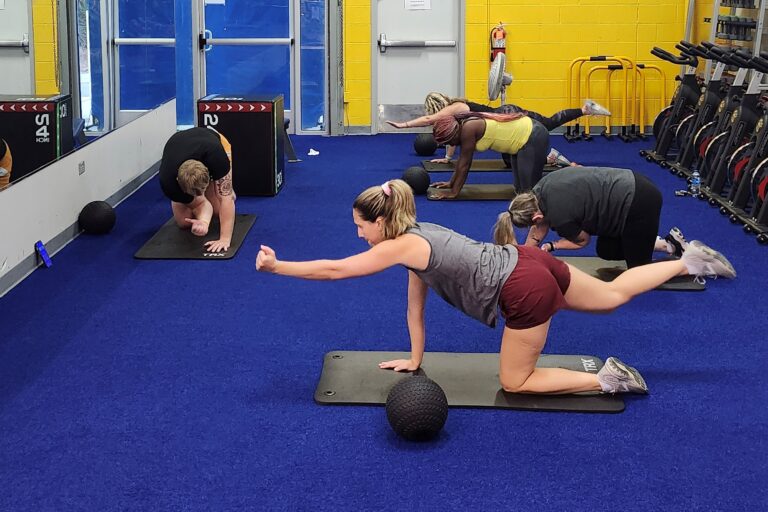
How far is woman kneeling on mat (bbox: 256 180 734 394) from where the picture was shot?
382 cm

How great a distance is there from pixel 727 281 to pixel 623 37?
19.2ft

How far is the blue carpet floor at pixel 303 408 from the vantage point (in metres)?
3.41

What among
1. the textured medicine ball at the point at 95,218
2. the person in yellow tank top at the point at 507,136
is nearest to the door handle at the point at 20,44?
the textured medicine ball at the point at 95,218

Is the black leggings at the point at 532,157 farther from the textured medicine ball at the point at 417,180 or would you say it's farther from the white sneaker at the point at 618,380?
the white sneaker at the point at 618,380

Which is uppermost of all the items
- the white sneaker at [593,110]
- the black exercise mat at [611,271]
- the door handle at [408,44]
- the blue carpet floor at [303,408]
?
the door handle at [408,44]

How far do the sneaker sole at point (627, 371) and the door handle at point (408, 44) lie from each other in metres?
7.45

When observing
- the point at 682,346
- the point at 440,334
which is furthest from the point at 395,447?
the point at 682,346

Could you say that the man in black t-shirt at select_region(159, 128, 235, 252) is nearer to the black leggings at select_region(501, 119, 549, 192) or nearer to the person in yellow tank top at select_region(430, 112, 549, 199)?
the person in yellow tank top at select_region(430, 112, 549, 199)

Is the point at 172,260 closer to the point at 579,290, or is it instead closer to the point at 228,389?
the point at 228,389

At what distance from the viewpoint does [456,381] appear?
428cm

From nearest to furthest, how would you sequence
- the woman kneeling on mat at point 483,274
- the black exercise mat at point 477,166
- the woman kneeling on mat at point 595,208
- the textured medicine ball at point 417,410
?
1. the textured medicine ball at point 417,410
2. the woman kneeling on mat at point 483,274
3. the woman kneeling on mat at point 595,208
4. the black exercise mat at point 477,166

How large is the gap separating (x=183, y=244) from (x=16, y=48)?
172 centimetres

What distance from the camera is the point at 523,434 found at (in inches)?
151

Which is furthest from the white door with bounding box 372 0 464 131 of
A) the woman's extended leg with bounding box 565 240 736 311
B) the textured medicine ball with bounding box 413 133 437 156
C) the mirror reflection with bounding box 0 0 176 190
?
the woman's extended leg with bounding box 565 240 736 311
